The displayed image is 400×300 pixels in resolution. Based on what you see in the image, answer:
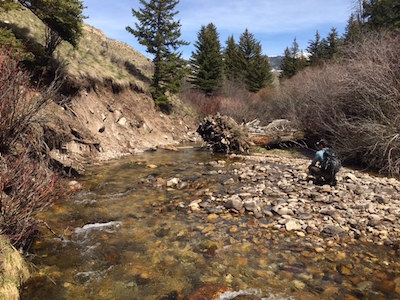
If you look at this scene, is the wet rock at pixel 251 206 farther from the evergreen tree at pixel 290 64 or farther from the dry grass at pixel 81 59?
the evergreen tree at pixel 290 64

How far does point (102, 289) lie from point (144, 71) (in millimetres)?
28460

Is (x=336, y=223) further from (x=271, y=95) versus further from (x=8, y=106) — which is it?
(x=271, y=95)

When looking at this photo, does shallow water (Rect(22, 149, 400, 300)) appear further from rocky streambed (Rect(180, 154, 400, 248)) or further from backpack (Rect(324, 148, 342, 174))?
backpack (Rect(324, 148, 342, 174))

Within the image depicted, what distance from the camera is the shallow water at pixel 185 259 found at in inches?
162

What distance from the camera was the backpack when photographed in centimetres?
848

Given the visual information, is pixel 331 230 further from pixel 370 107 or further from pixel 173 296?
pixel 370 107

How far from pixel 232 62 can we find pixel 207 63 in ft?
30.6

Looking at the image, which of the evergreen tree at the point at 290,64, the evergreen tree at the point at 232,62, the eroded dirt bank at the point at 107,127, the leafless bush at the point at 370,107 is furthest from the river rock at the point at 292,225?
the evergreen tree at the point at 290,64

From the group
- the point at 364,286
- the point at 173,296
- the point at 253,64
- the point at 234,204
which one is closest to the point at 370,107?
the point at 234,204

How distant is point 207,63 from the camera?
1380 inches

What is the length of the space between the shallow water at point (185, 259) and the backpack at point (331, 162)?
3.51m

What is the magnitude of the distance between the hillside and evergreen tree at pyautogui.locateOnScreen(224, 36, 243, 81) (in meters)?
17.9

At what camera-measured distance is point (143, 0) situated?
25.6 meters

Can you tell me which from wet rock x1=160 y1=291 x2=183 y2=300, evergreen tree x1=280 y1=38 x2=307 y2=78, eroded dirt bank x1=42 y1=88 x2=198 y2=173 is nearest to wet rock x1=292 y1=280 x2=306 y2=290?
wet rock x1=160 y1=291 x2=183 y2=300
